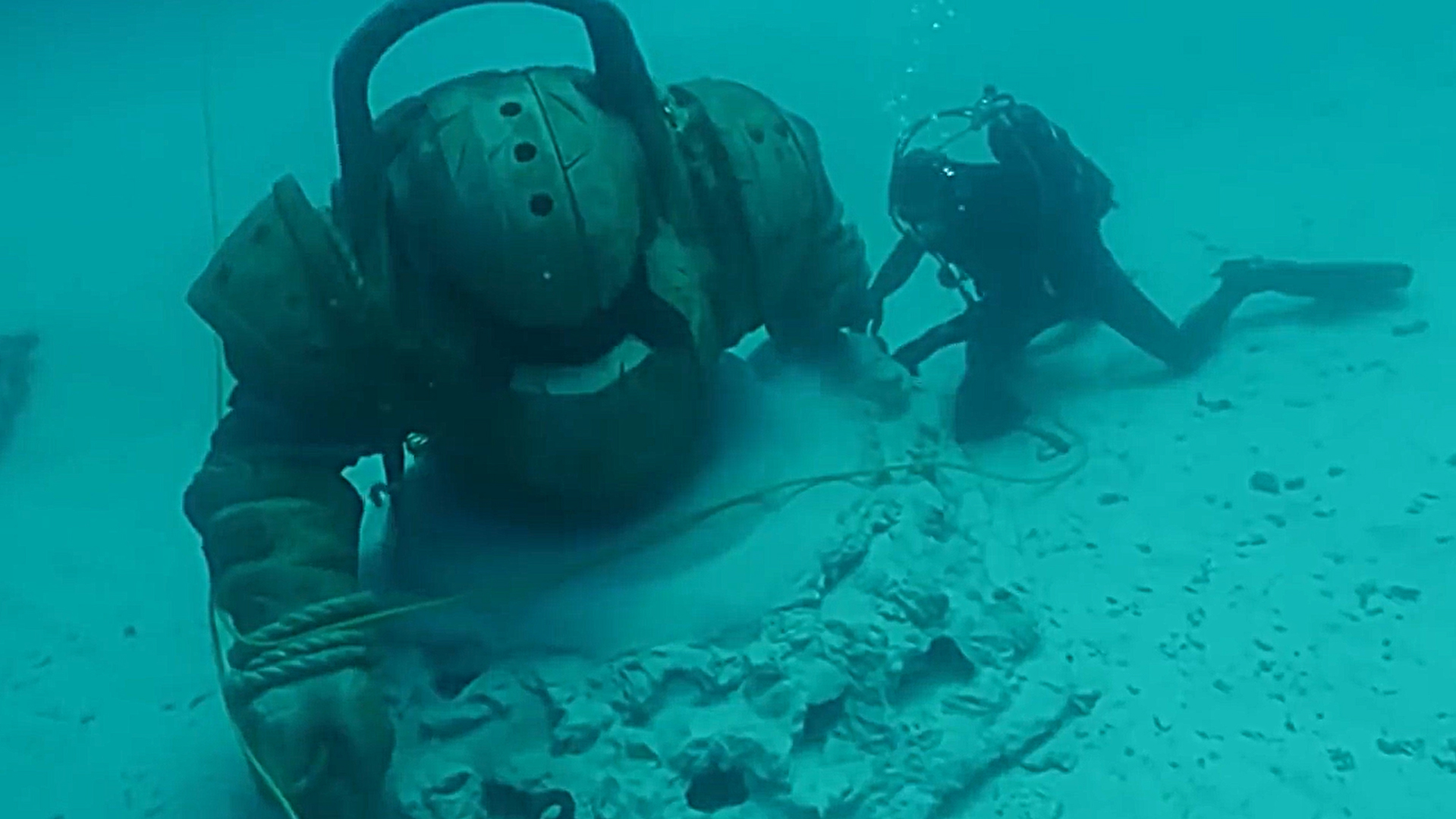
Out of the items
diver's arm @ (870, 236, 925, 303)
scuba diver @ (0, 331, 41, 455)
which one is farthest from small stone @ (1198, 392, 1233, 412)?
scuba diver @ (0, 331, 41, 455)

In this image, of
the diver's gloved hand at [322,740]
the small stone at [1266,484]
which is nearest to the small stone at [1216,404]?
the small stone at [1266,484]

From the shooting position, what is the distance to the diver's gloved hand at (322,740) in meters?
2.83

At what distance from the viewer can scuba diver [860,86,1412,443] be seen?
4.96 metres

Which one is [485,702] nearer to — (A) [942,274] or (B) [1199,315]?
(A) [942,274]

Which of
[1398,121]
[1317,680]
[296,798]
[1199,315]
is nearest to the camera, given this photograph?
[296,798]

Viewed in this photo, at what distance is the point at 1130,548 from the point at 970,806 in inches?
53.9

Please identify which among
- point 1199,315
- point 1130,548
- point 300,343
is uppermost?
point 300,343

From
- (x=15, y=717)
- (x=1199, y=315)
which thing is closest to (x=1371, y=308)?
(x=1199, y=315)

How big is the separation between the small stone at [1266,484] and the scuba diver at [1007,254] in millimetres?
915

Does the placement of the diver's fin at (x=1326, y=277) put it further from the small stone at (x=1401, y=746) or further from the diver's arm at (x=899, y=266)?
the small stone at (x=1401, y=746)

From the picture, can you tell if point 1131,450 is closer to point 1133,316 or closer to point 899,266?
point 1133,316

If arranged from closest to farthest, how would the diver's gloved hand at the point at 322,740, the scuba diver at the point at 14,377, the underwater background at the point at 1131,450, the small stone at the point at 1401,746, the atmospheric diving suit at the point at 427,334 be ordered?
the diver's gloved hand at the point at 322,740, the atmospheric diving suit at the point at 427,334, the small stone at the point at 1401,746, the underwater background at the point at 1131,450, the scuba diver at the point at 14,377

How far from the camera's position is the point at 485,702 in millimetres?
3258

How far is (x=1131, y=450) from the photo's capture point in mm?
4980
